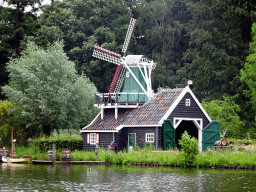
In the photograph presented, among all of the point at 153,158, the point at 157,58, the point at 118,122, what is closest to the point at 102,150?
the point at 118,122

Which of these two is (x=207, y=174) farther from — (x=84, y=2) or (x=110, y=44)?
(x=84, y=2)

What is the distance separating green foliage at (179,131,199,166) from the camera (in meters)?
34.4

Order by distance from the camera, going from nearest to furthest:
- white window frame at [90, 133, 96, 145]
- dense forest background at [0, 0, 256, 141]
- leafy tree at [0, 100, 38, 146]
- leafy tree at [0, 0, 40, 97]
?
white window frame at [90, 133, 96, 145], leafy tree at [0, 100, 38, 146], dense forest background at [0, 0, 256, 141], leafy tree at [0, 0, 40, 97]

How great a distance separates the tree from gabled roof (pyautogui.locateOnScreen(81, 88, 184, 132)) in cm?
269

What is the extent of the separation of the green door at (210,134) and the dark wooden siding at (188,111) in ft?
1.70

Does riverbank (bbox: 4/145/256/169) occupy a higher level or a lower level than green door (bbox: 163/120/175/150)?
lower

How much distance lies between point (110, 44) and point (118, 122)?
24945 mm

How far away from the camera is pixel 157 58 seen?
73.9 meters

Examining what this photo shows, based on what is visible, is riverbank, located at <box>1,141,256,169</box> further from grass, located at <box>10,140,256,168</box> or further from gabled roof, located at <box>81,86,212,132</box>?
gabled roof, located at <box>81,86,212,132</box>

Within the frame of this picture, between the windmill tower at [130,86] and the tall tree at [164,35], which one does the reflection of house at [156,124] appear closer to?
the windmill tower at [130,86]

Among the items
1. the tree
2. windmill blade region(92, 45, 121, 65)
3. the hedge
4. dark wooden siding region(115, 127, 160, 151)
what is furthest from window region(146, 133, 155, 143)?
windmill blade region(92, 45, 121, 65)

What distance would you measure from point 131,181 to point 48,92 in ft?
71.2

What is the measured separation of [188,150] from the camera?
3453cm

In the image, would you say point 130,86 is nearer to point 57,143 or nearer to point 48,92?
point 48,92
